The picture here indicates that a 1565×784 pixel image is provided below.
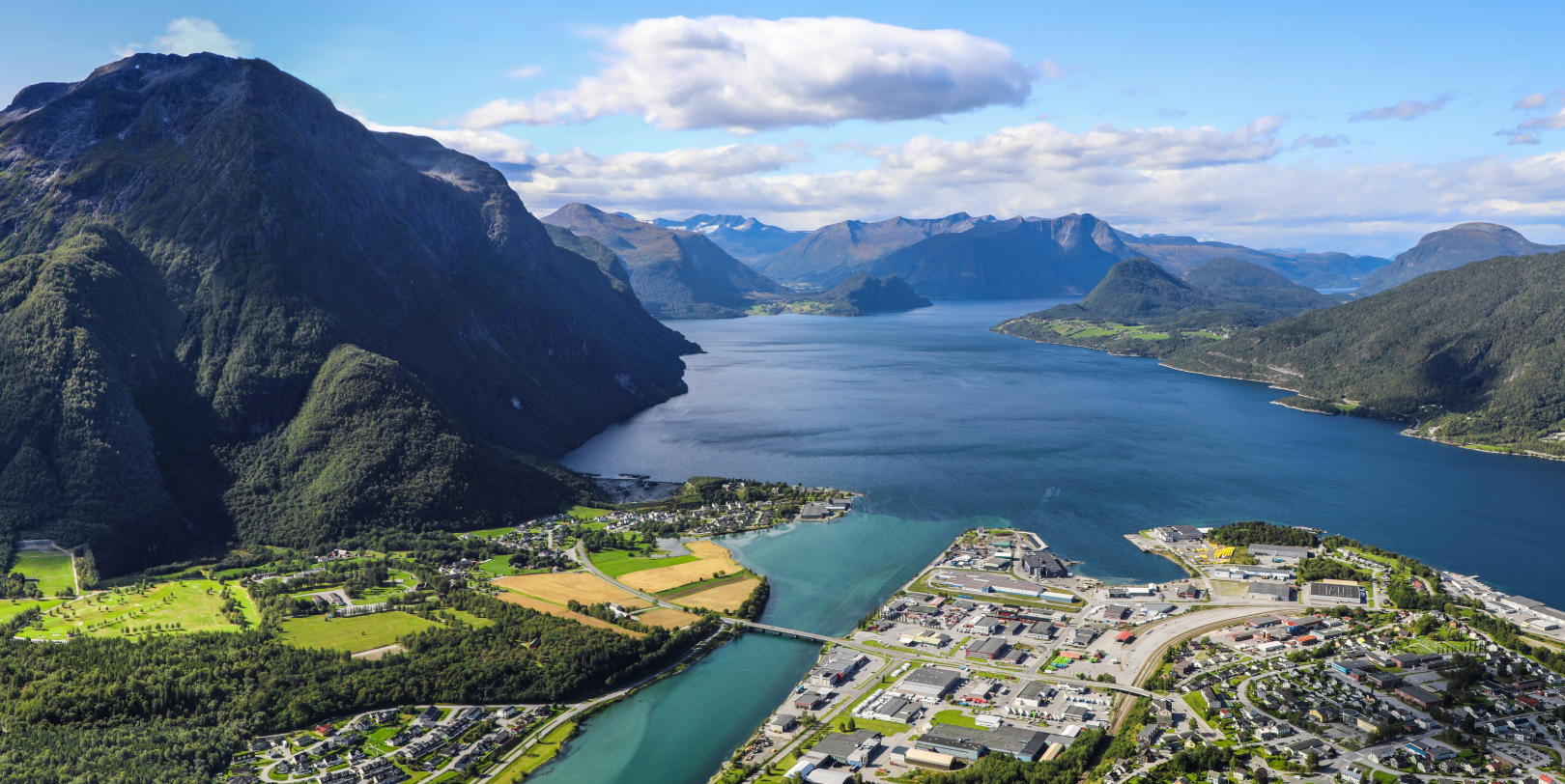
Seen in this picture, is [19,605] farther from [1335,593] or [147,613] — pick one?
[1335,593]

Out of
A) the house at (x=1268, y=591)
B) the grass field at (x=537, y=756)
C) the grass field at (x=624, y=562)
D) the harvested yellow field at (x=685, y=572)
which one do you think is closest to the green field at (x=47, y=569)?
the grass field at (x=624, y=562)

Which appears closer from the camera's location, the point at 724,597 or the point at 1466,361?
the point at 724,597

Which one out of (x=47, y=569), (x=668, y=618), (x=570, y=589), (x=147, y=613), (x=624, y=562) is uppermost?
(x=47, y=569)

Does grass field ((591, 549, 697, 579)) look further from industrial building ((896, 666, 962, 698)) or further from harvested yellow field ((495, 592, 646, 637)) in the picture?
industrial building ((896, 666, 962, 698))

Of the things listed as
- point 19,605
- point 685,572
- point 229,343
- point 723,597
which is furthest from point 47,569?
point 723,597

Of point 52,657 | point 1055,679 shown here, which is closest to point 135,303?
point 52,657

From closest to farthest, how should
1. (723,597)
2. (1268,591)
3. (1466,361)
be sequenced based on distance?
(1268,591), (723,597), (1466,361)

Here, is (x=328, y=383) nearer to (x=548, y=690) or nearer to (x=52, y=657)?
(x=52, y=657)
